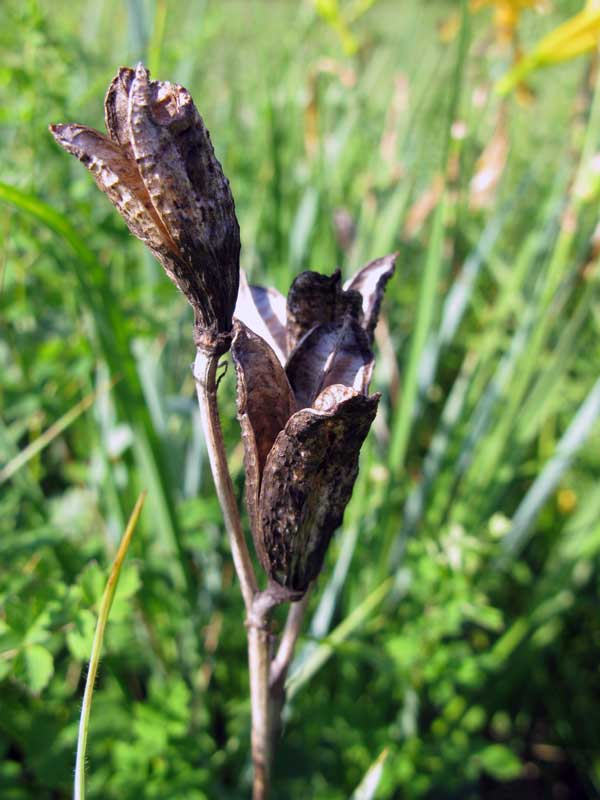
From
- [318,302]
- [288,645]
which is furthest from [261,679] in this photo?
[318,302]

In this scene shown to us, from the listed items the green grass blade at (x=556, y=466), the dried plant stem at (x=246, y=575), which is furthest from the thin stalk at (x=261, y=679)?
the green grass blade at (x=556, y=466)

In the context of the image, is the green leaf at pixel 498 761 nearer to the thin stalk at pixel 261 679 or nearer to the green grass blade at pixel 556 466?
the green grass blade at pixel 556 466

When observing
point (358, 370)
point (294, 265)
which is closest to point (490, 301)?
point (294, 265)

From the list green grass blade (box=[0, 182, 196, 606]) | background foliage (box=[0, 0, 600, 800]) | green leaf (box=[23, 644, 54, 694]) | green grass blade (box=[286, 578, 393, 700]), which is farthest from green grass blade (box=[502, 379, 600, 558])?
green leaf (box=[23, 644, 54, 694])

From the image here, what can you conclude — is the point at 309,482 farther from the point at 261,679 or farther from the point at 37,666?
the point at 37,666

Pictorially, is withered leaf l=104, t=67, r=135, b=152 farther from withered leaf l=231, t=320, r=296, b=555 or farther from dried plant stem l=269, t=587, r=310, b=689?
dried plant stem l=269, t=587, r=310, b=689

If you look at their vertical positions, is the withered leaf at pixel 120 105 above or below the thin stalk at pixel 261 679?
above
